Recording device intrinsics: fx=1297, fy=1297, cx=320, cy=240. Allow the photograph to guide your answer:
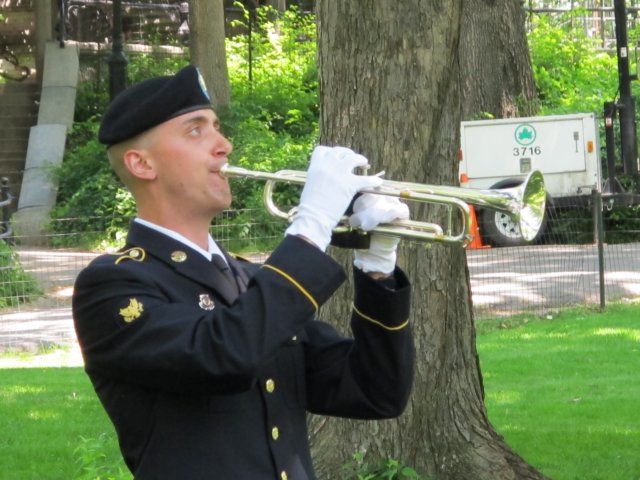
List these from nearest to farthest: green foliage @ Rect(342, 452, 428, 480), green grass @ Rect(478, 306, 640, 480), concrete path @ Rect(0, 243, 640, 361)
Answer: green foliage @ Rect(342, 452, 428, 480) < green grass @ Rect(478, 306, 640, 480) < concrete path @ Rect(0, 243, 640, 361)

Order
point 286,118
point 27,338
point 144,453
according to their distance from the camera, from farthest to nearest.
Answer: point 286,118, point 27,338, point 144,453

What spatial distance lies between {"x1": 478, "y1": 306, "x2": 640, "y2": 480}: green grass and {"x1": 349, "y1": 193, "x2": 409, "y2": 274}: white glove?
152 inches

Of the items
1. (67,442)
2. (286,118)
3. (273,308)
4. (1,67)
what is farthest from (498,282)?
(1,67)

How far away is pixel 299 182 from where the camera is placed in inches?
126

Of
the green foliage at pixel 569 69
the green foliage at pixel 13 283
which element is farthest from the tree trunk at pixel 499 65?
the green foliage at pixel 13 283

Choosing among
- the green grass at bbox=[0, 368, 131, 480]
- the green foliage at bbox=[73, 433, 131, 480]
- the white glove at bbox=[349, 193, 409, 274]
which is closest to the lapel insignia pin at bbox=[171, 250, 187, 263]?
the white glove at bbox=[349, 193, 409, 274]

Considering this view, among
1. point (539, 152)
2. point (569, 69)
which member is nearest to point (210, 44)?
point (539, 152)

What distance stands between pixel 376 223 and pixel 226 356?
1.89 feet

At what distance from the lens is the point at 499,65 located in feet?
66.6

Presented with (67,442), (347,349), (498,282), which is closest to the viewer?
(347,349)

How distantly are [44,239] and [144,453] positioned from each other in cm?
1246

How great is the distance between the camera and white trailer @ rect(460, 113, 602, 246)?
1717 centimetres

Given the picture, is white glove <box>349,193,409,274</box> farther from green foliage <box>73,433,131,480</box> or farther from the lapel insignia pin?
green foliage <box>73,433,131,480</box>

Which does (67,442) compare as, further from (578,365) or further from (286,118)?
(286,118)
